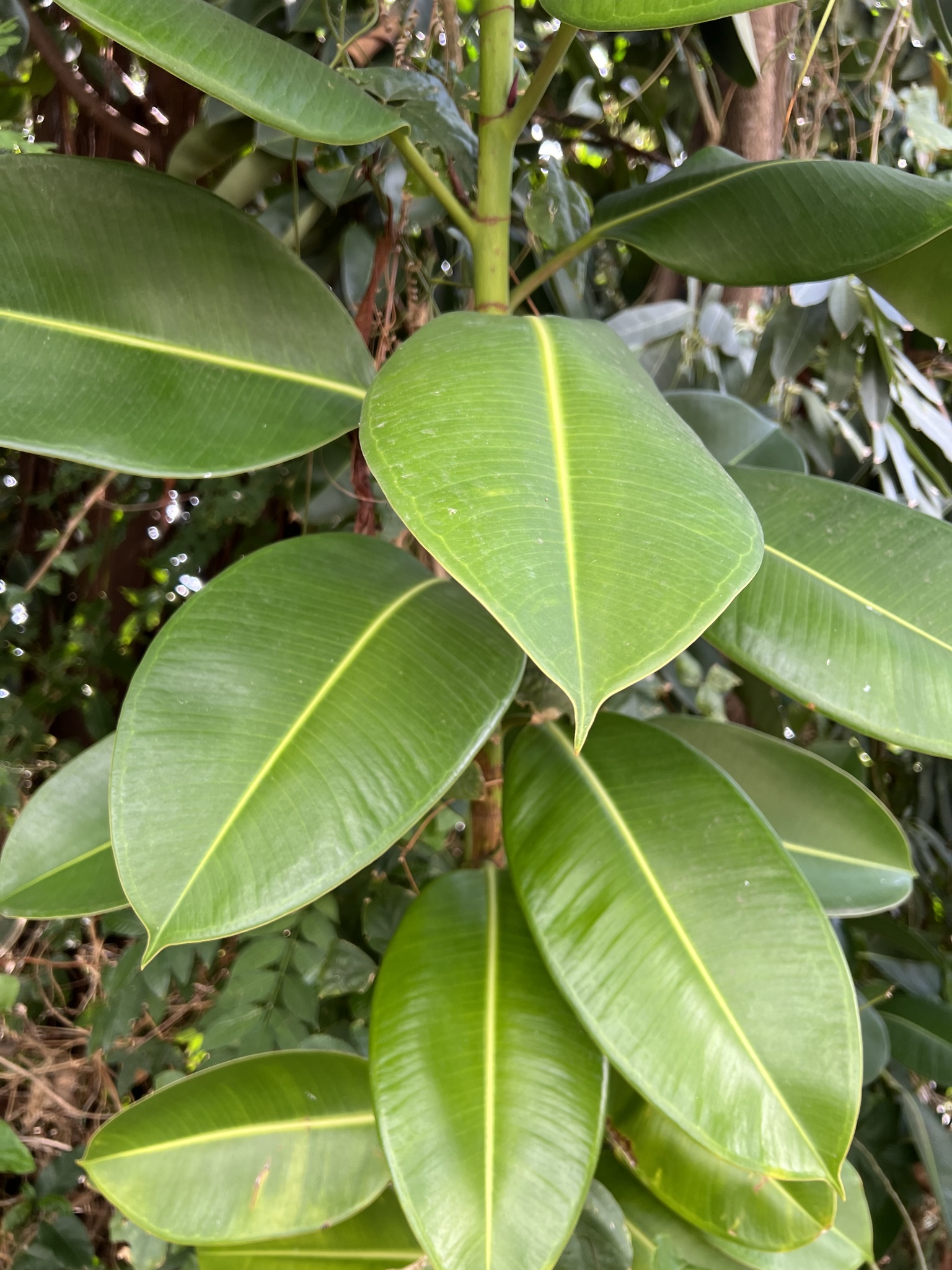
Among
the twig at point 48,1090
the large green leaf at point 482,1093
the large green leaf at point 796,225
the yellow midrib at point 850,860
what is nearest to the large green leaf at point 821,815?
the yellow midrib at point 850,860

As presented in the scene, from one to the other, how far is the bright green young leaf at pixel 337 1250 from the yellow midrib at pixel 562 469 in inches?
22.8

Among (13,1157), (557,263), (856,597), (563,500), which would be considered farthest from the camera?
(13,1157)

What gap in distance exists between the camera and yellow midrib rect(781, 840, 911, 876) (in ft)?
2.35

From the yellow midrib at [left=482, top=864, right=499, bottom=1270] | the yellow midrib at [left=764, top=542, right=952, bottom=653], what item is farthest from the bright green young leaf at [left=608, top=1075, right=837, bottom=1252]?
the yellow midrib at [left=764, top=542, right=952, bottom=653]

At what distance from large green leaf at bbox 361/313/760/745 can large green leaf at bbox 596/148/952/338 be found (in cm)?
23

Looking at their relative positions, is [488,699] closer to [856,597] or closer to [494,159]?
[856,597]

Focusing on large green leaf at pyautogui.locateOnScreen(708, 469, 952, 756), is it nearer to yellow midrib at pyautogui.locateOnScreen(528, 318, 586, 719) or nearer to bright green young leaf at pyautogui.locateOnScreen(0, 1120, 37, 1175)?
yellow midrib at pyautogui.locateOnScreen(528, 318, 586, 719)

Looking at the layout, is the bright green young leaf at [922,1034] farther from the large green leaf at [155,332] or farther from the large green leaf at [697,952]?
the large green leaf at [155,332]

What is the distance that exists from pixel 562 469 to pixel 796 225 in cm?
36

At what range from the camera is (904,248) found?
546 mm

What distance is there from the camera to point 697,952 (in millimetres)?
524

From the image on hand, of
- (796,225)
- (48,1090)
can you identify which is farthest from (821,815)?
(48,1090)

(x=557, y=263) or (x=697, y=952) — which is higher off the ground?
(x=557, y=263)

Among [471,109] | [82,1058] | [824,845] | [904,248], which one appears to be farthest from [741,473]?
[82,1058]
